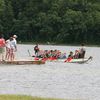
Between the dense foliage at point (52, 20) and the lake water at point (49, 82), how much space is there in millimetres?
70832

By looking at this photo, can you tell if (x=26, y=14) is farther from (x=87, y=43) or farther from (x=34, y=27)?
(x=87, y=43)

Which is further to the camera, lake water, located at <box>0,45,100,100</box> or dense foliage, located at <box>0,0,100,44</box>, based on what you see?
dense foliage, located at <box>0,0,100,44</box>

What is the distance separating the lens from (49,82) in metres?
34.2

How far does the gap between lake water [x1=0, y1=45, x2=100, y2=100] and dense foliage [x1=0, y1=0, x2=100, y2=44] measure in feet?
232

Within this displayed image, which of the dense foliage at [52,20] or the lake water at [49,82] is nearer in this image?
the lake water at [49,82]

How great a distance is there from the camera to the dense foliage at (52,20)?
120 metres

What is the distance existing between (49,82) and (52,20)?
89370mm

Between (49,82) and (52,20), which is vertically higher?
(49,82)

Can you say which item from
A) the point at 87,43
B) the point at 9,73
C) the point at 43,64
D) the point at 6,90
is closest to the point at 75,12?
the point at 87,43

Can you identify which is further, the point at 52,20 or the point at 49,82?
the point at 52,20

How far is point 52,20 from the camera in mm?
123125

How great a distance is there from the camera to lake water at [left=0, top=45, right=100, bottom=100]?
91.9 ft

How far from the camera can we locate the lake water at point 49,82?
28016 mm

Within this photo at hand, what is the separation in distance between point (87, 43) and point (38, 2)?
16.8 meters
